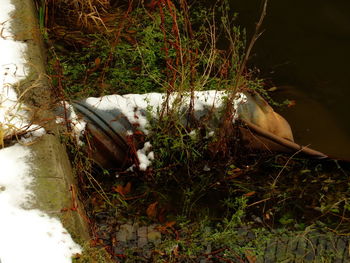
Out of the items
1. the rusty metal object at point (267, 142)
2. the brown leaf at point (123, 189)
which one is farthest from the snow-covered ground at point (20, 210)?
the rusty metal object at point (267, 142)

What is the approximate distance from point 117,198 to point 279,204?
4.18 ft

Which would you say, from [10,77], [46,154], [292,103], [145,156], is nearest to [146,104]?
[145,156]

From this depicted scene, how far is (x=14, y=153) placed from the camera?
8.40ft

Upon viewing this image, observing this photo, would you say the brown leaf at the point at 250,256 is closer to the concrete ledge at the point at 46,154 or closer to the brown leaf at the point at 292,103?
the concrete ledge at the point at 46,154

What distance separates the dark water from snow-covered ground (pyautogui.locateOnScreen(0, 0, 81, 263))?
8.36ft

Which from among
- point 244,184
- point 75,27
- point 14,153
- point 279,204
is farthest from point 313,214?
point 75,27

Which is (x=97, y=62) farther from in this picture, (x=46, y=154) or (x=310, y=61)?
(x=310, y=61)

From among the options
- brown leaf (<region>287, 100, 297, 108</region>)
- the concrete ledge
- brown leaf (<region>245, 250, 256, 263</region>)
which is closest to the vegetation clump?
brown leaf (<region>245, 250, 256, 263</region>)

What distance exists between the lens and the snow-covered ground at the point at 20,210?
2.16 meters

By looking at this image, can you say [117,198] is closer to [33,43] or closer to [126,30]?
[33,43]

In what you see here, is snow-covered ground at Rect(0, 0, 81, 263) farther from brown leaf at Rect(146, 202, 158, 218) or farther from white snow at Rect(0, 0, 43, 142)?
Result: brown leaf at Rect(146, 202, 158, 218)

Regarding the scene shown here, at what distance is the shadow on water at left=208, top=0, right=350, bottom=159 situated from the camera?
429 centimetres

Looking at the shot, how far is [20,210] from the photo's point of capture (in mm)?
2311

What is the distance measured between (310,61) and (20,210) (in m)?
3.57
